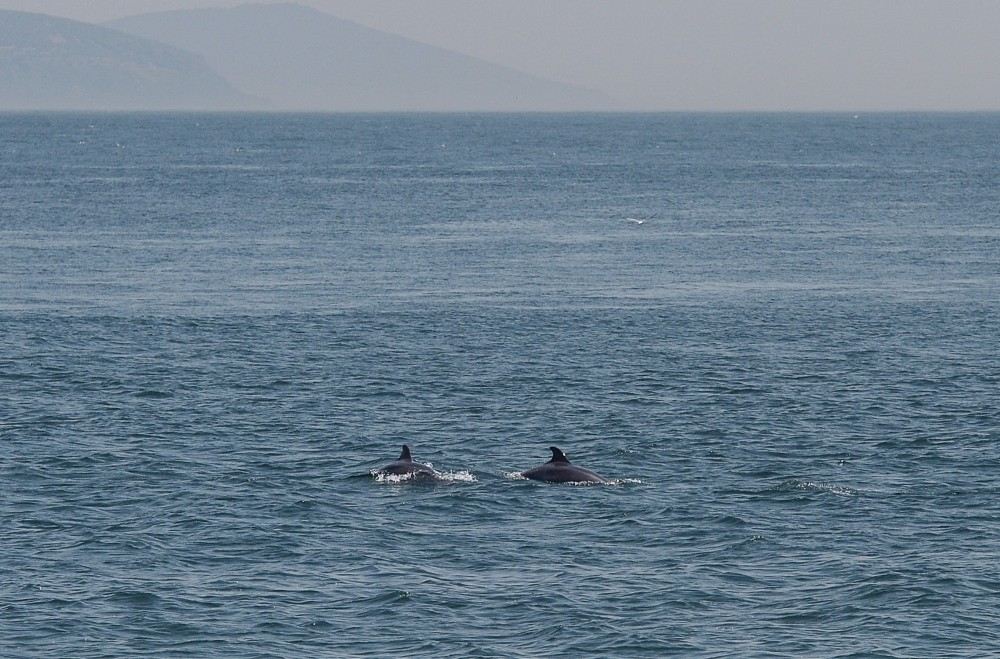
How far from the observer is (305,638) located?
3488 cm

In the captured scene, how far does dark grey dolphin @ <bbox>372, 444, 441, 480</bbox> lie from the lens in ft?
156

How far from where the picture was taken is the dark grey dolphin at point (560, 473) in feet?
155

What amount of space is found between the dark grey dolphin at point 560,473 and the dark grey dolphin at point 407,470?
281cm

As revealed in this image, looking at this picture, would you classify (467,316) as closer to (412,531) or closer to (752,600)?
(412,531)

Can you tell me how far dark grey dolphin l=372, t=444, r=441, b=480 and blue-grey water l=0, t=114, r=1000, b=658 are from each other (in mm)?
712

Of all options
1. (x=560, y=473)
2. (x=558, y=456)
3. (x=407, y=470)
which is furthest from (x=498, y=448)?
(x=407, y=470)

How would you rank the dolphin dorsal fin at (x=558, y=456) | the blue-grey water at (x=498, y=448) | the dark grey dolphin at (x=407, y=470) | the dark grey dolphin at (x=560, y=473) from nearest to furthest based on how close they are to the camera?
the blue-grey water at (x=498, y=448) → the dark grey dolphin at (x=560, y=473) → the dark grey dolphin at (x=407, y=470) → the dolphin dorsal fin at (x=558, y=456)

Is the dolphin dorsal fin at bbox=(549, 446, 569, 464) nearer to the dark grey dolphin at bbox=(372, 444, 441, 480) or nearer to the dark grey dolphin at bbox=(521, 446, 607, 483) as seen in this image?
the dark grey dolphin at bbox=(521, 446, 607, 483)

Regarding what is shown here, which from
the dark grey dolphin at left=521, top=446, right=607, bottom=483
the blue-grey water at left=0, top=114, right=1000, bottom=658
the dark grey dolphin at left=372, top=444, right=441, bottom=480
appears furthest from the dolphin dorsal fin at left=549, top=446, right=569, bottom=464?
the dark grey dolphin at left=372, top=444, right=441, bottom=480

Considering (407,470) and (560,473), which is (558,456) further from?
(407,470)

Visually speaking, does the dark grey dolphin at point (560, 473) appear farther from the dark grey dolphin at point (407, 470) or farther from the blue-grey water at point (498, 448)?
the dark grey dolphin at point (407, 470)

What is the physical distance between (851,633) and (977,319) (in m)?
46.8

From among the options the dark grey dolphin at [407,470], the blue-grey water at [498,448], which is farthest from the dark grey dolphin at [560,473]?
the dark grey dolphin at [407,470]

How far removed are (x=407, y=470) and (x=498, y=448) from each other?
219 inches
